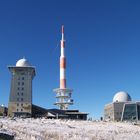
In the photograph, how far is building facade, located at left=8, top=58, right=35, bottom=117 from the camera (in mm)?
125938

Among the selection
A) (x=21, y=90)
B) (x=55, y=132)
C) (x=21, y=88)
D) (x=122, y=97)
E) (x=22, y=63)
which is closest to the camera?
(x=55, y=132)

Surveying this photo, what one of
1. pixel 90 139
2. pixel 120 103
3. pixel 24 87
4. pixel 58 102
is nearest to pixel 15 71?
pixel 24 87

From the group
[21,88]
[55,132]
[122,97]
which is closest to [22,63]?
[21,88]

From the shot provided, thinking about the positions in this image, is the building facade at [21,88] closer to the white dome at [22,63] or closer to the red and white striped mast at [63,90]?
the white dome at [22,63]

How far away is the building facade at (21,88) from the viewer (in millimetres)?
125938

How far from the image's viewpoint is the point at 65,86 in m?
146

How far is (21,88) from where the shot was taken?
12900 cm

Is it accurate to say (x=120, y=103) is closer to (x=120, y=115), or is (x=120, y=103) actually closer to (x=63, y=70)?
(x=120, y=115)

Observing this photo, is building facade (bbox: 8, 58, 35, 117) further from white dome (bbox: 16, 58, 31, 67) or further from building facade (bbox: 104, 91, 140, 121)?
building facade (bbox: 104, 91, 140, 121)

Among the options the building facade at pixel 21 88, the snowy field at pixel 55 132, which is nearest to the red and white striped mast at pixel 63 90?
the building facade at pixel 21 88

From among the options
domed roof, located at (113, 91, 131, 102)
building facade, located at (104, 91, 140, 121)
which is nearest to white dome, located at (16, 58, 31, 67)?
building facade, located at (104, 91, 140, 121)

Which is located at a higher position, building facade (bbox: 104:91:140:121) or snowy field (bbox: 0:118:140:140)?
building facade (bbox: 104:91:140:121)

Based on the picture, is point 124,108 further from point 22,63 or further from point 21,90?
point 22,63

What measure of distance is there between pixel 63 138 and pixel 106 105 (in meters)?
117
